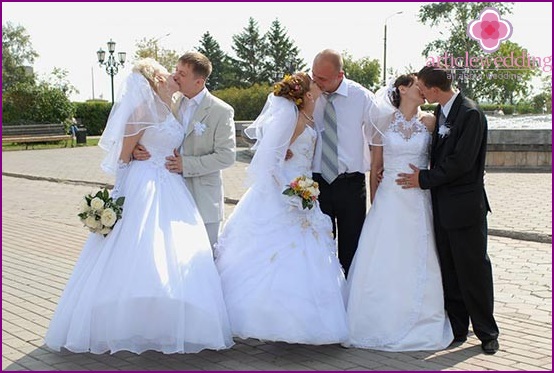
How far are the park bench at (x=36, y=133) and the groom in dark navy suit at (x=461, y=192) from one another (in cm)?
2975

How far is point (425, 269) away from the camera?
5.70m

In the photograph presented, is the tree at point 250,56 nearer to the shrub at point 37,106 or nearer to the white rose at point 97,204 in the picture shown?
the shrub at point 37,106

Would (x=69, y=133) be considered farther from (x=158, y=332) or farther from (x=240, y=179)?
(x=158, y=332)

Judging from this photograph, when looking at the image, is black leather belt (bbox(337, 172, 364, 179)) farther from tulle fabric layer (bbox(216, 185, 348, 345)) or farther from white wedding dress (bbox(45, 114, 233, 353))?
white wedding dress (bbox(45, 114, 233, 353))

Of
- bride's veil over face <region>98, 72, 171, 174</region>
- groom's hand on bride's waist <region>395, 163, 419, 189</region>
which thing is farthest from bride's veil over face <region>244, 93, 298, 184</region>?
groom's hand on bride's waist <region>395, 163, 419, 189</region>

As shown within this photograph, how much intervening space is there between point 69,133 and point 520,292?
3281cm

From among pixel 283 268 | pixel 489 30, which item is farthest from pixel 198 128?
pixel 489 30

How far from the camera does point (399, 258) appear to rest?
225 inches

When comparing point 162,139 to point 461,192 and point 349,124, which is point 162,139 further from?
point 461,192

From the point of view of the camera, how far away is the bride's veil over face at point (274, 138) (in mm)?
5703

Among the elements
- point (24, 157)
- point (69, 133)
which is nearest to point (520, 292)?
point (24, 157)

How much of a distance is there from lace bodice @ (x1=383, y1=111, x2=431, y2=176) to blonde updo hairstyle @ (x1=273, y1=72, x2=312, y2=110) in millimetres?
750

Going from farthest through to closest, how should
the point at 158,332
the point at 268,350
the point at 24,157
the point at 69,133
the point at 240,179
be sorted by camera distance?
1. the point at 69,133
2. the point at 24,157
3. the point at 240,179
4. the point at 268,350
5. the point at 158,332

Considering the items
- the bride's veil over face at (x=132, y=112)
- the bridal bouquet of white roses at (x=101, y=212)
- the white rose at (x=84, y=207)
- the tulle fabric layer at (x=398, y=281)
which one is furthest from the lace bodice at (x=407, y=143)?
the white rose at (x=84, y=207)
